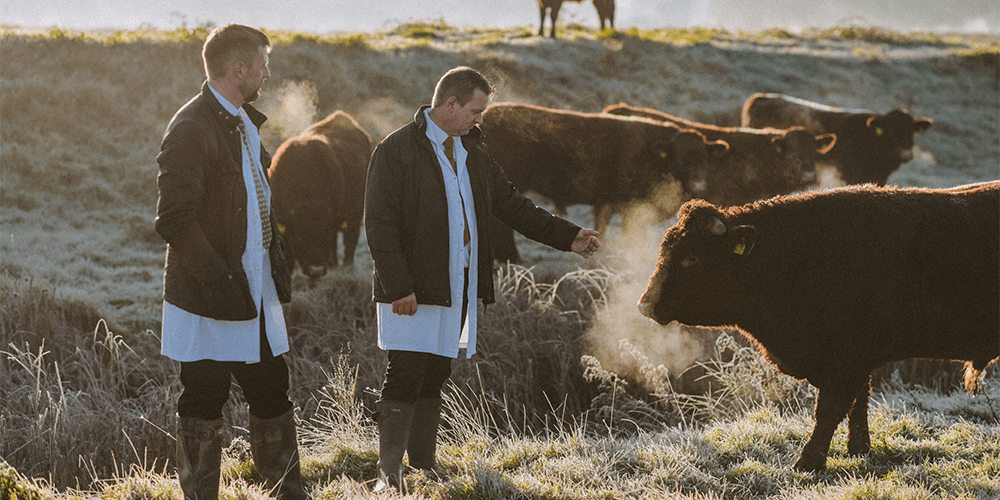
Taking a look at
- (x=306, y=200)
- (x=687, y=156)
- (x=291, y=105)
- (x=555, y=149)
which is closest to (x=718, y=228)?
(x=555, y=149)

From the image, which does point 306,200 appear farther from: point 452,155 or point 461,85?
point 461,85

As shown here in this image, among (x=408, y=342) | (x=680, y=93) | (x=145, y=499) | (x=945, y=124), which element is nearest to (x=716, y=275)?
(x=408, y=342)

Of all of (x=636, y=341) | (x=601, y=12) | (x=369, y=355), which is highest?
(x=601, y=12)

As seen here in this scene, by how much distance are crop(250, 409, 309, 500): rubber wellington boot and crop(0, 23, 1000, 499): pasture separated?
0.68 feet

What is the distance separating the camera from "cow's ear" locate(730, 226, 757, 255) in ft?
14.4

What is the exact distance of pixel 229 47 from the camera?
358cm

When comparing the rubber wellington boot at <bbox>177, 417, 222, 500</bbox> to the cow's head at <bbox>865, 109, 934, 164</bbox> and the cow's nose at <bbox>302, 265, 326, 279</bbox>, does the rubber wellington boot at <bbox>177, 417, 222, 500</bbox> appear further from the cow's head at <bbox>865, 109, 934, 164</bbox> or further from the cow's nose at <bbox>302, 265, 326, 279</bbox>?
the cow's head at <bbox>865, 109, 934, 164</bbox>

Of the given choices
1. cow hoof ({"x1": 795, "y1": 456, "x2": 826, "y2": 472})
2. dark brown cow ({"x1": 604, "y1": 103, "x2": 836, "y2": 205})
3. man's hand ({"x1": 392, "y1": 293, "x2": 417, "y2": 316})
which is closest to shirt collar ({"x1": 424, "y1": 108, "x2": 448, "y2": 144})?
man's hand ({"x1": 392, "y1": 293, "x2": 417, "y2": 316})

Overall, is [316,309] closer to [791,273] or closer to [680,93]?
[791,273]

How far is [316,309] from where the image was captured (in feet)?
28.8

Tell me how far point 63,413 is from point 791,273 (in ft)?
17.5

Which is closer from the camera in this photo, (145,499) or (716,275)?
(145,499)

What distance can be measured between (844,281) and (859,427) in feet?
3.34

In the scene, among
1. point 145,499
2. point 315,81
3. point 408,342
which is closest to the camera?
point 145,499
